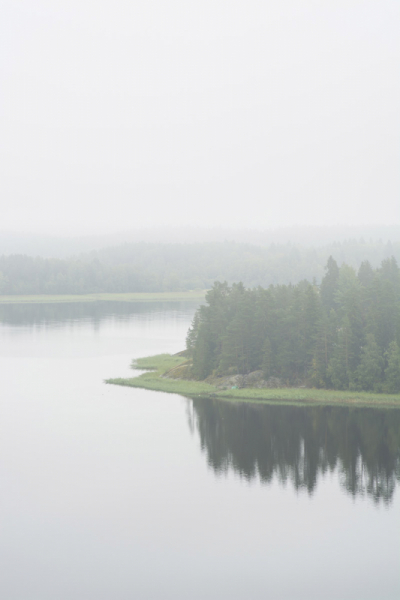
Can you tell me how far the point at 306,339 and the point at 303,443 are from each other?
22268mm

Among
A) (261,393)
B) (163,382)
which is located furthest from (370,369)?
(163,382)

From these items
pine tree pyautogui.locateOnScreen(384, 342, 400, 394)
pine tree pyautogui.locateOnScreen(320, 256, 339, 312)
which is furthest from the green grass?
pine tree pyautogui.locateOnScreen(320, 256, 339, 312)

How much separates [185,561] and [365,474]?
18511mm

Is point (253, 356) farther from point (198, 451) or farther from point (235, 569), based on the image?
point (235, 569)

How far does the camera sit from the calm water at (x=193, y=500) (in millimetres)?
31219

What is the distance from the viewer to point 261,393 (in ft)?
230

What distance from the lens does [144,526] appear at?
122 ft

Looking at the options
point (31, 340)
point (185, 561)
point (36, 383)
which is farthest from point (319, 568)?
point (31, 340)

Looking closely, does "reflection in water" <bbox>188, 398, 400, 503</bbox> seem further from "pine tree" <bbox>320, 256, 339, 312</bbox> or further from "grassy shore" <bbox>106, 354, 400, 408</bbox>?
"pine tree" <bbox>320, 256, 339, 312</bbox>

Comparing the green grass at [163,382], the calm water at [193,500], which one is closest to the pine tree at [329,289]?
the green grass at [163,382]

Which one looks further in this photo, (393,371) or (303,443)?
(393,371)

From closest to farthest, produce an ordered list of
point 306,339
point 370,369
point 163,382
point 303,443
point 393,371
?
point 303,443 < point 393,371 < point 370,369 < point 306,339 < point 163,382

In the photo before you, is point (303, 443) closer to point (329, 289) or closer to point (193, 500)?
point (193, 500)

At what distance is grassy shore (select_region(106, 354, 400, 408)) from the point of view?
212ft
